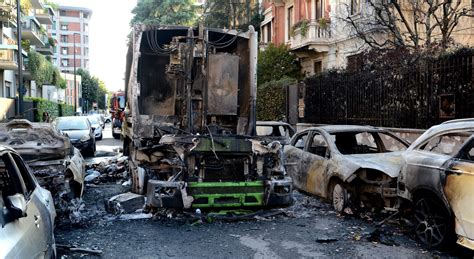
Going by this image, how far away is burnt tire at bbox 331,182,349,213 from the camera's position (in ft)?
25.3

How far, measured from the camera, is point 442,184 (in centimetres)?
561

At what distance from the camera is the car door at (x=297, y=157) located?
934 cm

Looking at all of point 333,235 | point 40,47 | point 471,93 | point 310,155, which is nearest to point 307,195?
point 310,155

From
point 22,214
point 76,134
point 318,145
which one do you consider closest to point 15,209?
point 22,214

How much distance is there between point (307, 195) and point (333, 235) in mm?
2598

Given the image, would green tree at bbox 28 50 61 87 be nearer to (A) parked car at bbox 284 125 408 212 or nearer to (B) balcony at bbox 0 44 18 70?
(B) balcony at bbox 0 44 18 70

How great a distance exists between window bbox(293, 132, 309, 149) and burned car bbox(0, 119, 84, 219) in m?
4.26

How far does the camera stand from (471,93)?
10.5m

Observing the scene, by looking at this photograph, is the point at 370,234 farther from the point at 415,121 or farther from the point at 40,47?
the point at 40,47

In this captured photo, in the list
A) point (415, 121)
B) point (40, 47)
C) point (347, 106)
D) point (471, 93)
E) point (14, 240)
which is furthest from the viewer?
point (40, 47)

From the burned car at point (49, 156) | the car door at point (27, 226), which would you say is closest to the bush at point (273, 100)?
the burned car at point (49, 156)

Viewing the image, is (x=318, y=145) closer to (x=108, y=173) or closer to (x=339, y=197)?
(x=339, y=197)

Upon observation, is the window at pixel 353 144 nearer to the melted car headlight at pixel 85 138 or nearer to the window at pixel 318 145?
the window at pixel 318 145

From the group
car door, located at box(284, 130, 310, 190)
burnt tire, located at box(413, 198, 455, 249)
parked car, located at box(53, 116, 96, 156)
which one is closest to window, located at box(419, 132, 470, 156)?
burnt tire, located at box(413, 198, 455, 249)
